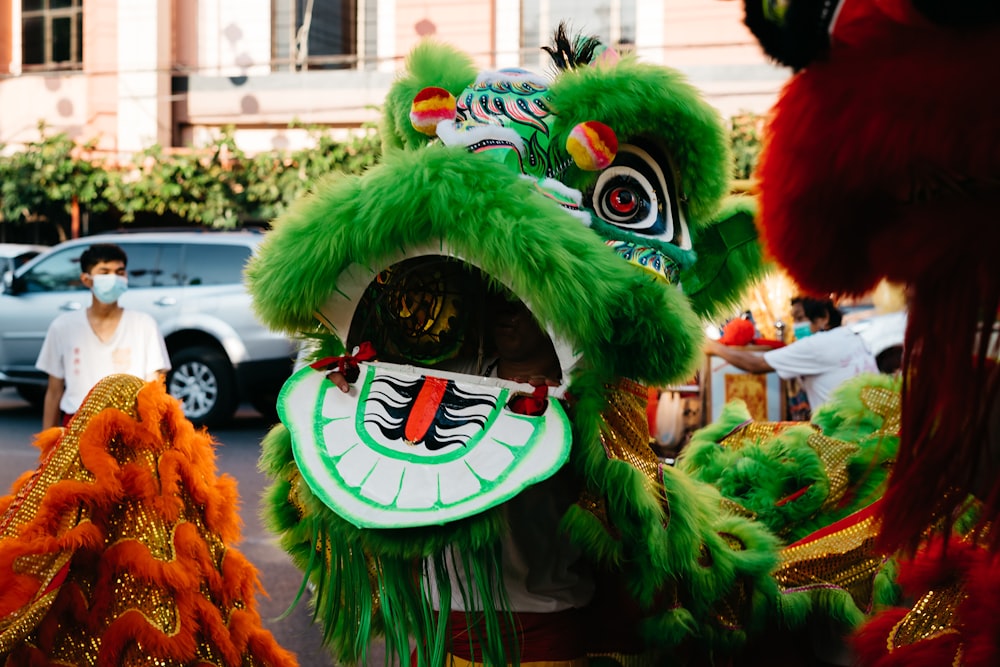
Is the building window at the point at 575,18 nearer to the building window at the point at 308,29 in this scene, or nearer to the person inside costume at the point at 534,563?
the building window at the point at 308,29

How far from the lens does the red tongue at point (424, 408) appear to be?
82.9 inches

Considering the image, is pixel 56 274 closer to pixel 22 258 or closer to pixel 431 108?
pixel 22 258

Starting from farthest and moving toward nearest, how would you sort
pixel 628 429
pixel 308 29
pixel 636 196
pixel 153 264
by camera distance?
pixel 308 29 → pixel 153 264 → pixel 636 196 → pixel 628 429

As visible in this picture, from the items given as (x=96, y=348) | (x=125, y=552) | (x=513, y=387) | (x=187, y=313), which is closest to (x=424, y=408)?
(x=513, y=387)

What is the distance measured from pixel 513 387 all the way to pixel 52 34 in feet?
59.3

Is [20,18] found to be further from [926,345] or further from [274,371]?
[926,345]

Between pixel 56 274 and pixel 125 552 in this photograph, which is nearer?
pixel 125 552

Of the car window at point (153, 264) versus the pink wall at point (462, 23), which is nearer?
the car window at point (153, 264)

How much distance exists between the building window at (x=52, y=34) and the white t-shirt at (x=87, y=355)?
46.3ft

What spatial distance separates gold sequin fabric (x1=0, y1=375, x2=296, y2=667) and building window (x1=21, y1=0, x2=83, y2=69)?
16803mm

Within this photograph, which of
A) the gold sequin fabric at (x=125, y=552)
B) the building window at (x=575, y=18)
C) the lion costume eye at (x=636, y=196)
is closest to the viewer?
the gold sequin fabric at (x=125, y=552)

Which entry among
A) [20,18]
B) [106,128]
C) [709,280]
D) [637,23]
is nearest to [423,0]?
[637,23]

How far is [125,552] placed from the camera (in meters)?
2.12

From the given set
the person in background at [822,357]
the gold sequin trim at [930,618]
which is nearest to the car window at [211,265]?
the person in background at [822,357]
